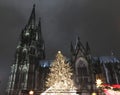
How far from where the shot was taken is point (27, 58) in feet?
138

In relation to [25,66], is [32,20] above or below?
above

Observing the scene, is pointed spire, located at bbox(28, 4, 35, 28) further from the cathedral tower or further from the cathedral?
the cathedral

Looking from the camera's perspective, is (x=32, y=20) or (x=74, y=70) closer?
(x=74, y=70)

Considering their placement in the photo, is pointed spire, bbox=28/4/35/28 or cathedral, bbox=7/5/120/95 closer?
cathedral, bbox=7/5/120/95

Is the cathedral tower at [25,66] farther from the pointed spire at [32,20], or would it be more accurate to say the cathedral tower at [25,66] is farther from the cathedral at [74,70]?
the pointed spire at [32,20]

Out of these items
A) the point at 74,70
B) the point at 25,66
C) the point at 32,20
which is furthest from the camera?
the point at 32,20

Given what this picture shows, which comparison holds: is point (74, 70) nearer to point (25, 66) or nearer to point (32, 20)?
point (25, 66)

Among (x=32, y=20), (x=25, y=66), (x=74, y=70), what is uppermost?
(x=32, y=20)

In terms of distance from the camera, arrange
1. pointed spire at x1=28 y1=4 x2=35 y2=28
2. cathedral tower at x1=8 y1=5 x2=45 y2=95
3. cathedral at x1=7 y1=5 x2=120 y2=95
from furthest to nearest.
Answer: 1. pointed spire at x1=28 y1=4 x2=35 y2=28
2. cathedral tower at x1=8 y1=5 x2=45 y2=95
3. cathedral at x1=7 y1=5 x2=120 y2=95

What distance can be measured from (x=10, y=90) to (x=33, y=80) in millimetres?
5778

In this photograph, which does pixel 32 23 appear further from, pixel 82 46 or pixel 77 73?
pixel 77 73

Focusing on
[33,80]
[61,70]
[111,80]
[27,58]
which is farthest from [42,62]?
[61,70]

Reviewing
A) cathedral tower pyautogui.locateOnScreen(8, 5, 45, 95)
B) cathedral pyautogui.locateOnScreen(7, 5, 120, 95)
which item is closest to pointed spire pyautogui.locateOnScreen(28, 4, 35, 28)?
cathedral tower pyautogui.locateOnScreen(8, 5, 45, 95)

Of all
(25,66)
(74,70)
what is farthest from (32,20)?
(74,70)
